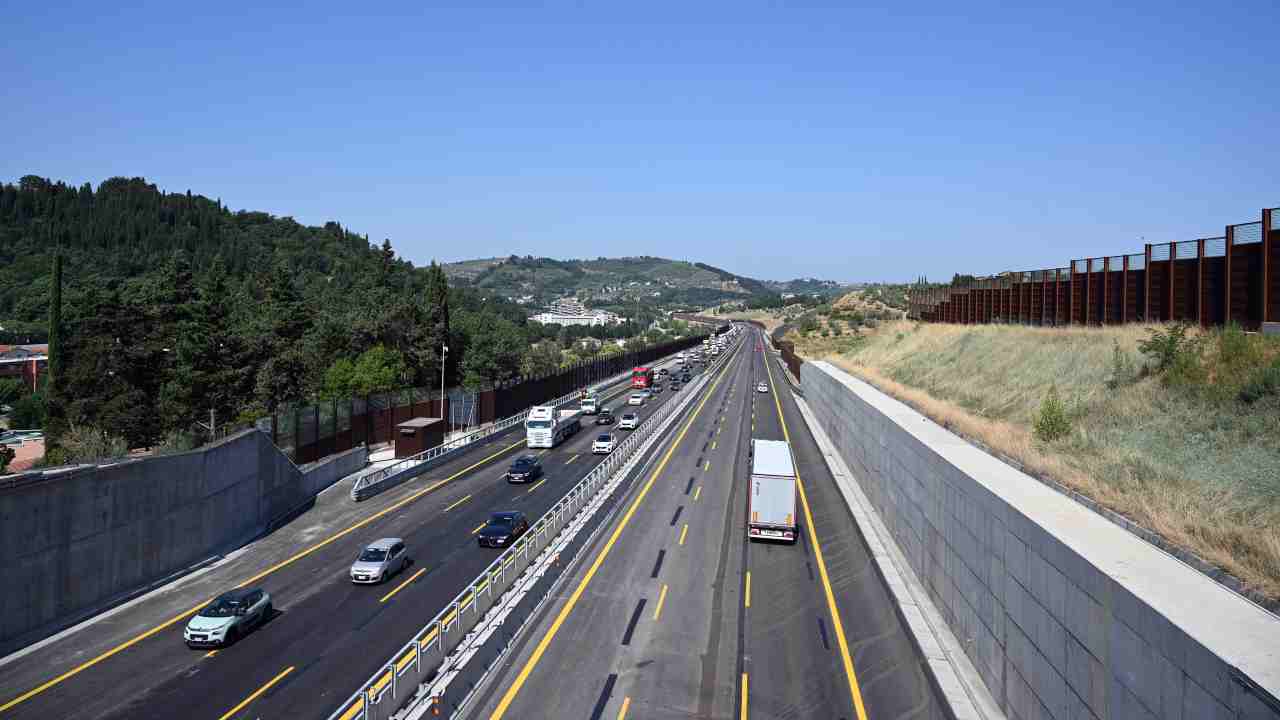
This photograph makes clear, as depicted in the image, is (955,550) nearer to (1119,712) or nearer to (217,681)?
(1119,712)

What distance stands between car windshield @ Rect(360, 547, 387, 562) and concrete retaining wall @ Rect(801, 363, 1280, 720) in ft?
58.2

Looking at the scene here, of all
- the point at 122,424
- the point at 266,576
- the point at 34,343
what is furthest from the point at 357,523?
the point at 34,343

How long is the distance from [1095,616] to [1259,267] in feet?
52.1

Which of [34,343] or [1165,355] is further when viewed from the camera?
[34,343]

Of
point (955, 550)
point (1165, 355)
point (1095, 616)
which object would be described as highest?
point (1165, 355)

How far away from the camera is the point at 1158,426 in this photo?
60.7 feet

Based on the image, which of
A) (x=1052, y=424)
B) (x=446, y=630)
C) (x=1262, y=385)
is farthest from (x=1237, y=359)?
(x=446, y=630)

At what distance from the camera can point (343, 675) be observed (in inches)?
705

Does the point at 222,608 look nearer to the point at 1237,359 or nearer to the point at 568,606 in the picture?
the point at 568,606

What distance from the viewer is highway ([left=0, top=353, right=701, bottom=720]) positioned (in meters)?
17.1

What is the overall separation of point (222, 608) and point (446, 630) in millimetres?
7498

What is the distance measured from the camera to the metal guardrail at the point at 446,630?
14703 millimetres

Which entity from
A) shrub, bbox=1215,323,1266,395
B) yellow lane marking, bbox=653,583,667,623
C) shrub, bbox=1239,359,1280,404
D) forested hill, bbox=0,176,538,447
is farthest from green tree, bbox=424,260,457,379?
shrub, bbox=1239,359,1280,404

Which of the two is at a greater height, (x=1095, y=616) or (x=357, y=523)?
(x=1095, y=616)
